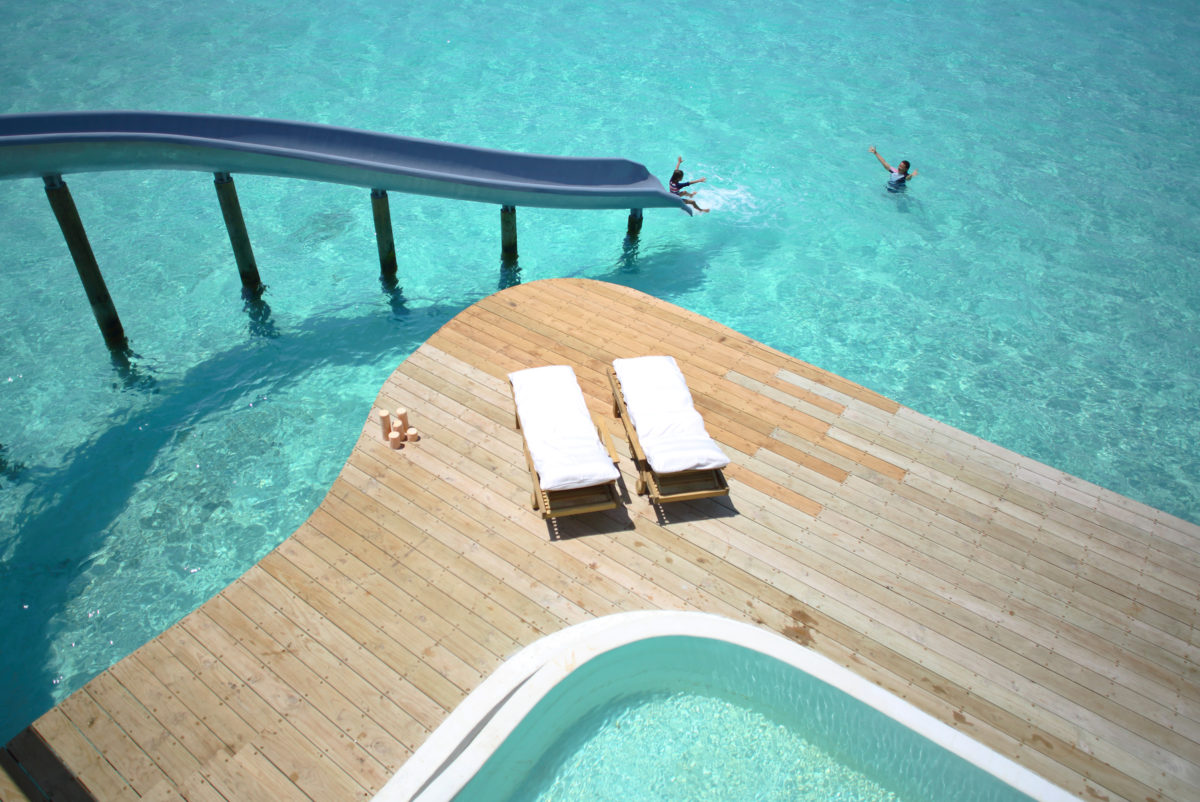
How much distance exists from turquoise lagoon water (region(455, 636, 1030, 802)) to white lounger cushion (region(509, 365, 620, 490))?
2.09m

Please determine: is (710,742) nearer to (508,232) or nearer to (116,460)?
(116,460)

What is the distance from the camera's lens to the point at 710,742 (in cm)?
773

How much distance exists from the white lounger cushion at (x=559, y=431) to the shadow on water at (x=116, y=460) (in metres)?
5.54

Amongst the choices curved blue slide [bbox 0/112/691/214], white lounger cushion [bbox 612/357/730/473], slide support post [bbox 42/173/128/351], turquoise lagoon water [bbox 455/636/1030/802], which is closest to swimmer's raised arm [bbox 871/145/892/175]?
curved blue slide [bbox 0/112/691/214]

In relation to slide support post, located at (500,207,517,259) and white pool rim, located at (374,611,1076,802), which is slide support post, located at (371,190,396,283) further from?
A: white pool rim, located at (374,611,1076,802)

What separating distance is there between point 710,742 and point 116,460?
10.3m

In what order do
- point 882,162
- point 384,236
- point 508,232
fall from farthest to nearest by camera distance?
1. point 882,162
2. point 508,232
3. point 384,236

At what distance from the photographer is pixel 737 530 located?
30.0ft

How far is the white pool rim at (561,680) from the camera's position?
6559 millimetres

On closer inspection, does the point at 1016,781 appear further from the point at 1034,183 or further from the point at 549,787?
the point at 1034,183

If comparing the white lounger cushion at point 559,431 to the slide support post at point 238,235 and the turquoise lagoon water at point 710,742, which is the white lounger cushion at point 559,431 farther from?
the slide support post at point 238,235

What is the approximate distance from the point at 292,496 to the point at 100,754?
498 centimetres

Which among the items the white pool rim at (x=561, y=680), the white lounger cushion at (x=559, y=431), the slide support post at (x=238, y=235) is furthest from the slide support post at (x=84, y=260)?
the white pool rim at (x=561, y=680)

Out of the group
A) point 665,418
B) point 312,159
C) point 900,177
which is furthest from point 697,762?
point 900,177
